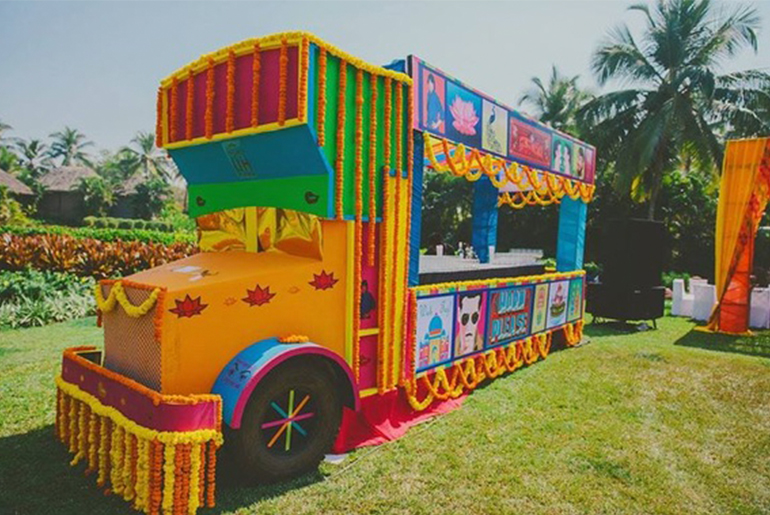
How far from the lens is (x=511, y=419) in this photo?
498cm

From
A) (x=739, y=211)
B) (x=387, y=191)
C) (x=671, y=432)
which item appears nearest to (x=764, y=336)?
(x=739, y=211)

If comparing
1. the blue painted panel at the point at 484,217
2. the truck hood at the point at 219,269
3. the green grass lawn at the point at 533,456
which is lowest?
the green grass lawn at the point at 533,456

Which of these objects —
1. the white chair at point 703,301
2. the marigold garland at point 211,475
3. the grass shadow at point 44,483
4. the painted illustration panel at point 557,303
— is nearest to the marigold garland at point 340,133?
the marigold garland at point 211,475

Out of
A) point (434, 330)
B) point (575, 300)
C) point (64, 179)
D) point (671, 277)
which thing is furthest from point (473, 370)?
point (64, 179)

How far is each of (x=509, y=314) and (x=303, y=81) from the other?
4.25 meters

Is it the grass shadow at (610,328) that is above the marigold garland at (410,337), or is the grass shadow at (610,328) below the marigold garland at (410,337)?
below

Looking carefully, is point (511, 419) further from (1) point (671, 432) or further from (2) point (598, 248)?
(2) point (598, 248)

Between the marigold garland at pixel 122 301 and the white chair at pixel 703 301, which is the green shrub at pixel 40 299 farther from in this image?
the white chair at pixel 703 301

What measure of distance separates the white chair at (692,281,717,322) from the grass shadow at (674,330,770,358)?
1.50 meters

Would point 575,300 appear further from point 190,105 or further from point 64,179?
point 64,179

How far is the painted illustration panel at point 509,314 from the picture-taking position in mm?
6184

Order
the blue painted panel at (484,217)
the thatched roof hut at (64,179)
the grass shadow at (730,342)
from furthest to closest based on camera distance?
the thatched roof hut at (64,179) → the blue painted panel at (484,217) → the grass shadow at (730,342)

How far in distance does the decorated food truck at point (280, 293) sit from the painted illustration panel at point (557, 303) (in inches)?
111

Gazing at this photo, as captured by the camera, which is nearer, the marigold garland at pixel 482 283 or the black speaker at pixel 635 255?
the marigold garland at pixel 482 283
